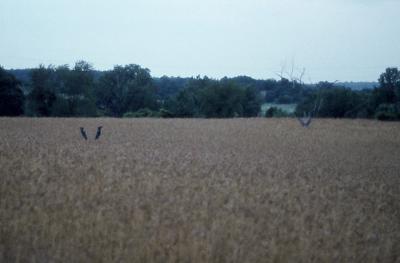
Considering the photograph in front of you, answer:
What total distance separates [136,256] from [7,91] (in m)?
55.8

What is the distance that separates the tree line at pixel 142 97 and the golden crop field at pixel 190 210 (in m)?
43.7

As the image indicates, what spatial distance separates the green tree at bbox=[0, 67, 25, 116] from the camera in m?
58.2

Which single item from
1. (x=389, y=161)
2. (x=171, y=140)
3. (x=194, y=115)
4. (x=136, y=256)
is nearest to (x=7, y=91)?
(x=194, y=115)

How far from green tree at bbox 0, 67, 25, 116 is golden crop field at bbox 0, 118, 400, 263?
4338 cm

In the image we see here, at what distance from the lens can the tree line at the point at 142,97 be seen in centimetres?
6378

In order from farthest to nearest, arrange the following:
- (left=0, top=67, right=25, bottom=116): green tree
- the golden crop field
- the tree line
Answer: the tree line < (left=0, top=67, right=25, bottom=116): green tree < the golden crop field

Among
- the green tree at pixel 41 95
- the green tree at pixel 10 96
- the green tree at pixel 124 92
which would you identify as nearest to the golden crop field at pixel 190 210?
the green tree at pixel 10 96

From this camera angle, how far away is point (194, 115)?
71.1 metres

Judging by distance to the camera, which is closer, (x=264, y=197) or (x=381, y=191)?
(x=264, y=197)

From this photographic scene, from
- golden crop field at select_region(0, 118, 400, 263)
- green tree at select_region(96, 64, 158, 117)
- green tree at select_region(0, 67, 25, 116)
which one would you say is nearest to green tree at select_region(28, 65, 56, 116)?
green tree at select_region(0, 67, 25, 116)

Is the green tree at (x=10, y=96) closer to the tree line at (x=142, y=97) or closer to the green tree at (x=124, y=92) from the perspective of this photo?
the tree line at (x=142, y=97)

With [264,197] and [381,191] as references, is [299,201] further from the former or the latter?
[381,191]

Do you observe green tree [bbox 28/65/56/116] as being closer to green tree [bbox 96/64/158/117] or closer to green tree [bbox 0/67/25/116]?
green tree [bbox 0/67/25/116]

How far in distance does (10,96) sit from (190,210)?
2156 inches
